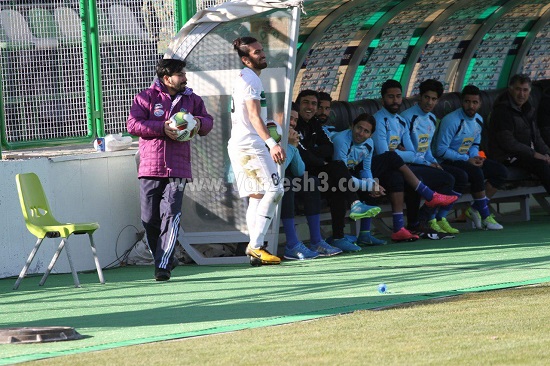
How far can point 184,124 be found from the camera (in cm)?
1037

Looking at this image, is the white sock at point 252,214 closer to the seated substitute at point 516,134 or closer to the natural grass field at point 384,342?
the natural grass field at point 384,342

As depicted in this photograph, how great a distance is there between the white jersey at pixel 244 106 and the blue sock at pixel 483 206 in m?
3.70

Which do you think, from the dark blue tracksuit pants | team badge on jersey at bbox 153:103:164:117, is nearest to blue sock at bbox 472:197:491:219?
the dark blue tracksuit pants

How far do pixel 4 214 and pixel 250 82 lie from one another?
248cm

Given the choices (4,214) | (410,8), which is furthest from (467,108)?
(4,214)

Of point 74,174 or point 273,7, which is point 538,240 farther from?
point 74,174

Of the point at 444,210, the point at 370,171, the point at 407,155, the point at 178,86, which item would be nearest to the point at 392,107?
the point at 407,155

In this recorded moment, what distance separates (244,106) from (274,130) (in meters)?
0.33

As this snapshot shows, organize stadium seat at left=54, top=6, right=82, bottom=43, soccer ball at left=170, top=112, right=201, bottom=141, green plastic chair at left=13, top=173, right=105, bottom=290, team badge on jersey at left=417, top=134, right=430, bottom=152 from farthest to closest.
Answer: team badge on jersey at left=417, top=134, right=430, bottom=152, stadium seat at left=54, top=6, right=82, bottom=43, soccer ball at left=170, top=112, right=201, bottom=141, green plastic chair at left=13, top=173, right=105, bottom=290

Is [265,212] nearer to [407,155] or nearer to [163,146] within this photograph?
[163,146]

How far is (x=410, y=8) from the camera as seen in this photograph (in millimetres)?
14281

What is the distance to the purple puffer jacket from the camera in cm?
1052

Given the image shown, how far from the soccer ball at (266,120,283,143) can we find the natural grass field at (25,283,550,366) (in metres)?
3.34

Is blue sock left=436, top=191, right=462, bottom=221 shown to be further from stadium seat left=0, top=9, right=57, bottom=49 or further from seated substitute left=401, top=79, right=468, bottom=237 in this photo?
stadium seat left=0, top=9, right=57, bottom=49
